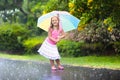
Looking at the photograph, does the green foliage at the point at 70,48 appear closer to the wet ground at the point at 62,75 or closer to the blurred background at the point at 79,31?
the blurred background at the point at 79,31

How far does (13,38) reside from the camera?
2298cm

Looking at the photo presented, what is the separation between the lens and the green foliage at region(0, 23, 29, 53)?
22875 millimetres

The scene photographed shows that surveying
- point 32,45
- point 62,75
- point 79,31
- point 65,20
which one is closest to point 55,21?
point 65,20

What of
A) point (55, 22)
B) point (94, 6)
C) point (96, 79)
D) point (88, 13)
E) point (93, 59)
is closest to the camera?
point (96, 79)

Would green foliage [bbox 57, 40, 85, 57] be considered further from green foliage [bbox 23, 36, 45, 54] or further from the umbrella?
the umbrella

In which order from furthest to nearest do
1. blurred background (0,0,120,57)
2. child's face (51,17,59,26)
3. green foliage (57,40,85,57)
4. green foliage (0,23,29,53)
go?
green foliage (0,23,29,53) → green foliage (57,40,85,57) → blurred background (0,0,120,57) → child's face (51,17,59,26)

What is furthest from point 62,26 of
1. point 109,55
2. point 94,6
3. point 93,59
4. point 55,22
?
point 109,55

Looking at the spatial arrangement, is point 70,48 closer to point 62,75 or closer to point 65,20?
point 65,20

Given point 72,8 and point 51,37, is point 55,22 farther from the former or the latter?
point 72,8

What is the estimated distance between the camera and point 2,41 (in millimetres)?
23594

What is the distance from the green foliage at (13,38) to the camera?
2288 centimetres

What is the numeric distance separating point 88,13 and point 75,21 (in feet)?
6.65

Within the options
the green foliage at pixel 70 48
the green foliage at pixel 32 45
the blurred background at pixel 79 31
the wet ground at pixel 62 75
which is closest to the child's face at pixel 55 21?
the blurred background at pixel 79 31

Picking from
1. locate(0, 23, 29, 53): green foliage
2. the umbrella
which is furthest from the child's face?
locate(0, 23, 29, 53): green foliage
